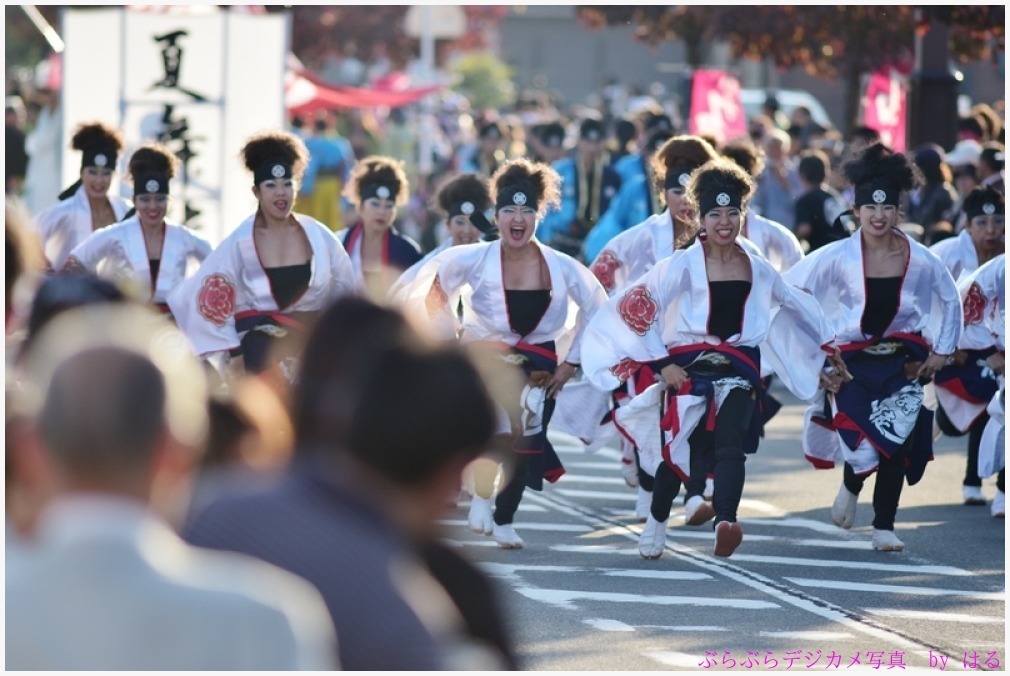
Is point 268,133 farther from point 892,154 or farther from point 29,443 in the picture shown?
point 29,443

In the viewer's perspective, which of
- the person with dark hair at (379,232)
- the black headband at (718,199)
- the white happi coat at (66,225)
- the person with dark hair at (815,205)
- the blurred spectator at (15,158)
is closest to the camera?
the black headband at (718,199)

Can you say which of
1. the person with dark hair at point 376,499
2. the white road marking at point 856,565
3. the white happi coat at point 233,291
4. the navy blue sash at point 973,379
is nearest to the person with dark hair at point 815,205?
the navy blue sash at point 973,379

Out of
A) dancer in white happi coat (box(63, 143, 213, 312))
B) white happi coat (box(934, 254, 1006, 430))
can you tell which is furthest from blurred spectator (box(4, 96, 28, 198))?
white happi coat (box(934, 254, 1006, 430))

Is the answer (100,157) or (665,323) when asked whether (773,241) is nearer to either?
(665,323)

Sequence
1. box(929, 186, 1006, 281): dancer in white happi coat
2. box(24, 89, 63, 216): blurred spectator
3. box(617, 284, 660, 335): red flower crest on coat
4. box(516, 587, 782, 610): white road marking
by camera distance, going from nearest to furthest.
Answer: box(516, 587, 782, 610): white road marking, box(617, 284, 660, 335): red flower crest on coat, box(929, 186, 1006, 281): dancer in white happi coat, box(24, 89, 63, 216): blurred spectator

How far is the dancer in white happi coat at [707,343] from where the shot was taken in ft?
26.8

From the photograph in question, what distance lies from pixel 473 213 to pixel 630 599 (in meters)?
3.30

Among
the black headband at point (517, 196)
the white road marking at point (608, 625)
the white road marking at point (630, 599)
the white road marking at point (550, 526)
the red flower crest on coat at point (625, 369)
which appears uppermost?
the black headband at point (517, 196)

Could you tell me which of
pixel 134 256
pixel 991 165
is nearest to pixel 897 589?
pixel 134 256

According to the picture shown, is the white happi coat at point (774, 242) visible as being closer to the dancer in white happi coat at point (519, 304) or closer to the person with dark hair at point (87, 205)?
the dancer in white happi coat at point (519, 304)

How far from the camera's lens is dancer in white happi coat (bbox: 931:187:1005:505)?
9.66 m

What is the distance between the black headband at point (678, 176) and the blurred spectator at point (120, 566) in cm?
750

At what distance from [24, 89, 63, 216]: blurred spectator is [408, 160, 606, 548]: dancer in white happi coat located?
8.23 metres

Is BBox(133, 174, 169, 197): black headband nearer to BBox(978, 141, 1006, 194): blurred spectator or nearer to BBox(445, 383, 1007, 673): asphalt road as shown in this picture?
BBox(445, 383, 1007, 673): asphalt road
